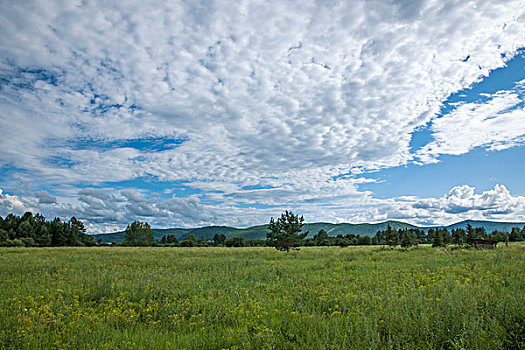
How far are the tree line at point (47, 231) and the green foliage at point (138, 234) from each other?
1086 cm

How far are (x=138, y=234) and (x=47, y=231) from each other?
23.3 metres

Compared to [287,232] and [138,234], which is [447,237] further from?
[138,234]

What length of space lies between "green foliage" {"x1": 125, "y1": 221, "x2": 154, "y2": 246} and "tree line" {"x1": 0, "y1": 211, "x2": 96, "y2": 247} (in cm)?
1086

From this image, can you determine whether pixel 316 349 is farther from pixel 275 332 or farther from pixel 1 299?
pixel 1 299

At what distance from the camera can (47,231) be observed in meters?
73.4

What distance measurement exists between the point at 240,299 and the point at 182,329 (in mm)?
2349

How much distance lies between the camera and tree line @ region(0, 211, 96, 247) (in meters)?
70.6

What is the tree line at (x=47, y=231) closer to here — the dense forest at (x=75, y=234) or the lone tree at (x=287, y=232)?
the dense forest at (x=75, y=234)

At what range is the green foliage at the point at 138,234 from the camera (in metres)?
85.6

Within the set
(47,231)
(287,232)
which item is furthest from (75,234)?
(287,232)

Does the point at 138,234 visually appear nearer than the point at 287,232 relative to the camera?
No

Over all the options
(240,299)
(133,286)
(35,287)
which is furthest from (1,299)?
(240,299)

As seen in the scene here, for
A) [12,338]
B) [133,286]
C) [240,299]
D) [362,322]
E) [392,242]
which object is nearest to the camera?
[12,338]

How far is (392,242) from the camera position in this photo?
5859 centimetres
